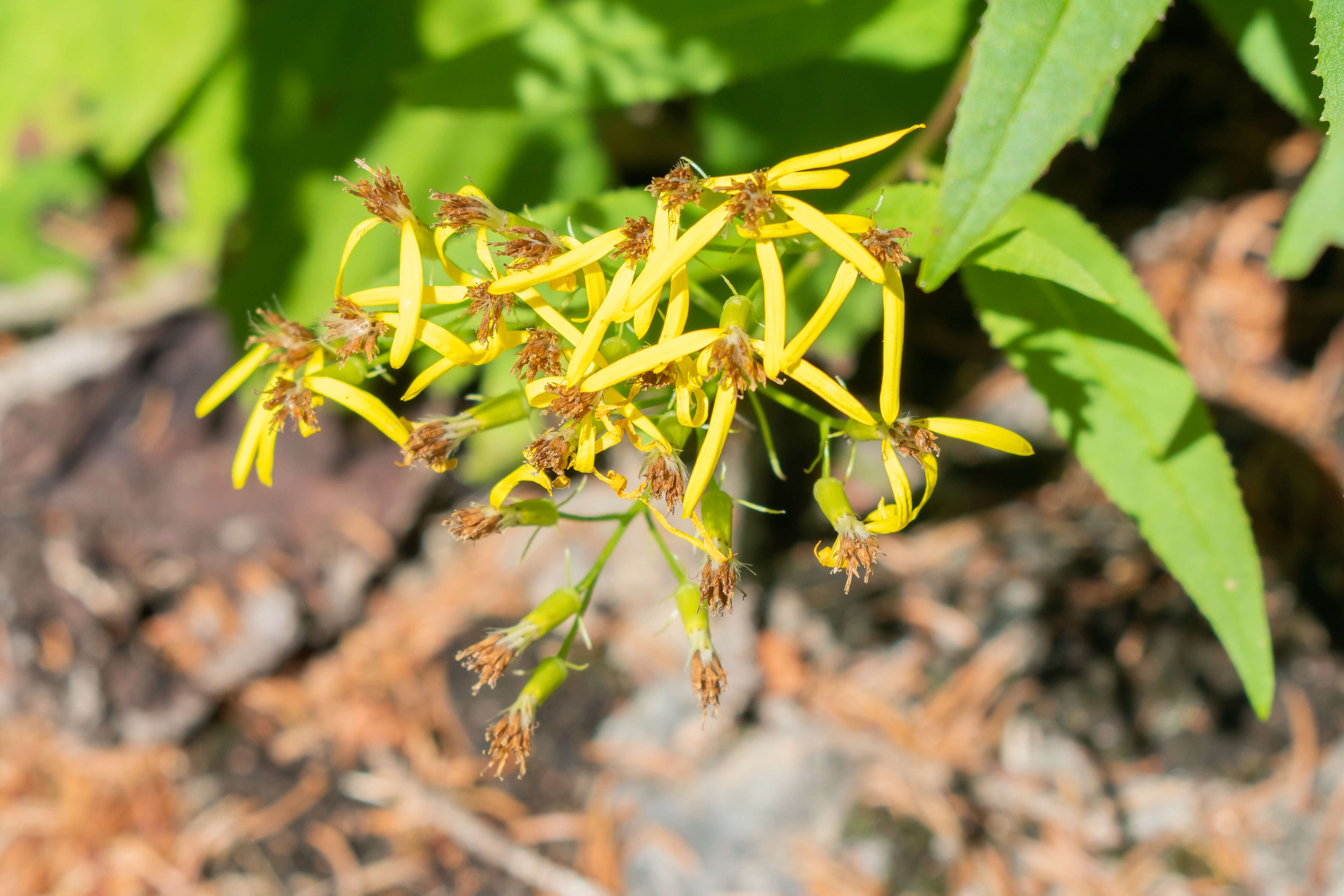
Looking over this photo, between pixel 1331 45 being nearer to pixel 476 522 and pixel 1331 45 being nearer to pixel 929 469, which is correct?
pixel 929 469

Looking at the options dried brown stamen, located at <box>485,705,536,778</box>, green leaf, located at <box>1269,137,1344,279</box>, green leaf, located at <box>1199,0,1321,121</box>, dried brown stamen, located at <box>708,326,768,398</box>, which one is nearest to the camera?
dried brown stamen, located at <box>708,326,768,398</box>

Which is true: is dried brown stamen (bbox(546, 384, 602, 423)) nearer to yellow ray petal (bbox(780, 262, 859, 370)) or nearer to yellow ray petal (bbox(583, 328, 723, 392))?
yellow ray petal (bbox(583, 328, 723, 392))

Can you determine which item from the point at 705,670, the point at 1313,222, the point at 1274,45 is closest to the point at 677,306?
the point at 705,670

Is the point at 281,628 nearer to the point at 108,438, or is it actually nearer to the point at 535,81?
the point at 108,438

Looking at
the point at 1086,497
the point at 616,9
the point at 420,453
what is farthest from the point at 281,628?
the point at 1086,497

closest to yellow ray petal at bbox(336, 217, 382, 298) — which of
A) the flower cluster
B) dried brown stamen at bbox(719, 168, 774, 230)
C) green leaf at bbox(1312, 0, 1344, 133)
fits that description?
the flower cluster
